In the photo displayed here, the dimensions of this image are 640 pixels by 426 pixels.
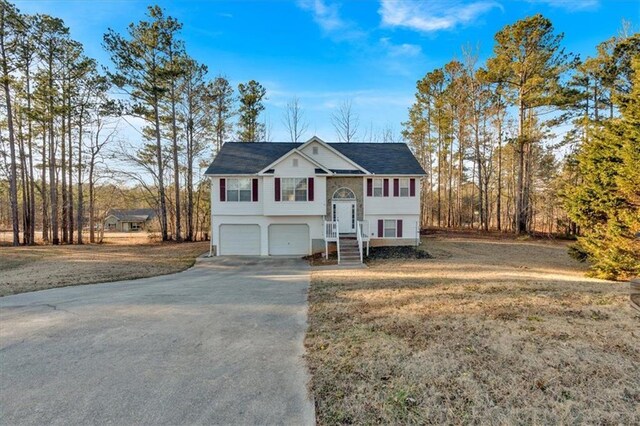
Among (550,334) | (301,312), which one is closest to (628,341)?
(550,334)

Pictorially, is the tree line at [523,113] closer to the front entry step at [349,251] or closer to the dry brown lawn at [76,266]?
the front entry step at [349,251]

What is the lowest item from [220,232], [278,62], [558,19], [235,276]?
[235,276]

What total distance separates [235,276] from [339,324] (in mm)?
6922

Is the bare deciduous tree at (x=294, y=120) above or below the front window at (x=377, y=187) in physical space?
above

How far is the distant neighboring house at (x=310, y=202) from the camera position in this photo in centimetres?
1642

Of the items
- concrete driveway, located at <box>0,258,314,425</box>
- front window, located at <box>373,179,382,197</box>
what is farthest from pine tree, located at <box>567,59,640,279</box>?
concrete driveway, located at <box>0,258,314,425</box>

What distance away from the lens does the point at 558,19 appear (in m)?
19.5

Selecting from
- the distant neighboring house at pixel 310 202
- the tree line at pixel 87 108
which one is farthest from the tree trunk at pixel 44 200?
the distant neighboring house at pixel 310 202

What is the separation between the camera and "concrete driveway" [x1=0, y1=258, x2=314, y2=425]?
298 cm

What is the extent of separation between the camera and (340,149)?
67.3ft

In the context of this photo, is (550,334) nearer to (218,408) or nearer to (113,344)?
(218,408)

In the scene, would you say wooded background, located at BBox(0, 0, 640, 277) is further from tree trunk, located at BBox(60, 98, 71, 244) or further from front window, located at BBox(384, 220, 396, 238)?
front window, located at BBox(384, 220, 396, 238)

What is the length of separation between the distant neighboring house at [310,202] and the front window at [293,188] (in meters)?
0.06

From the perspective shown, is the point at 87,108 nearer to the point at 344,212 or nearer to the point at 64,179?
the point at 64,179
